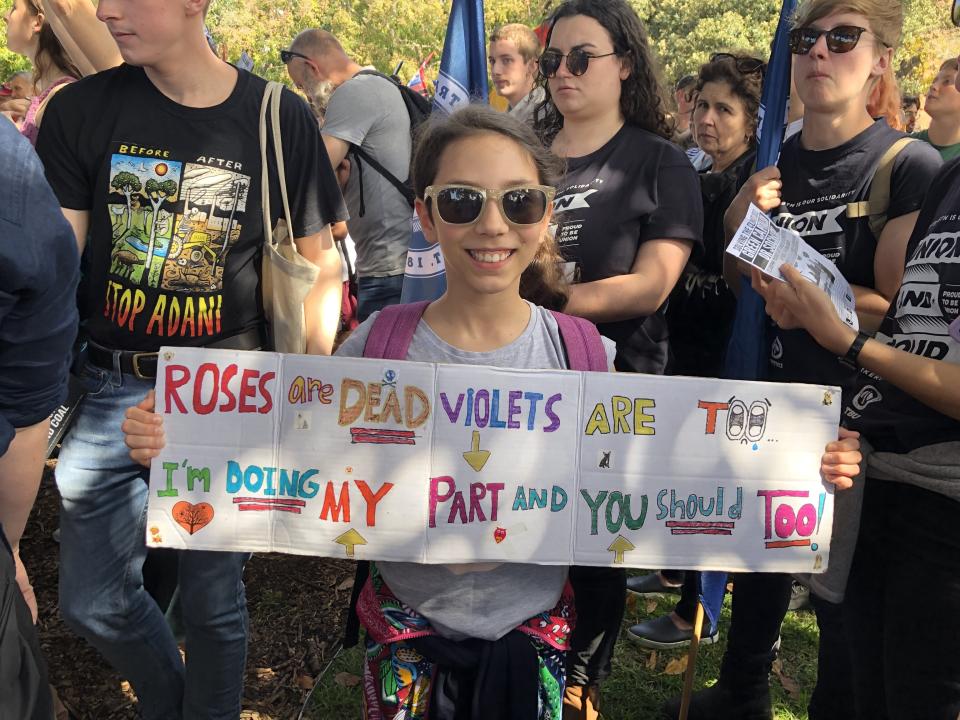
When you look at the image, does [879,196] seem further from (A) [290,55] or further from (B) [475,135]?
(A) [290,55]

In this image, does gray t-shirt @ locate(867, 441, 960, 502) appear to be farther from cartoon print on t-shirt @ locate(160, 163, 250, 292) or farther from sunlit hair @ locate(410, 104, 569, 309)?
cartoon print on t-shirt @ locate(160, 163, 250, 292)

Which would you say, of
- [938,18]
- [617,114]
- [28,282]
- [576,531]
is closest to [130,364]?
[28,282]

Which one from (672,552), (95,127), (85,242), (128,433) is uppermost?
(95,127)

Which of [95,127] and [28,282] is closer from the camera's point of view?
[28,282]

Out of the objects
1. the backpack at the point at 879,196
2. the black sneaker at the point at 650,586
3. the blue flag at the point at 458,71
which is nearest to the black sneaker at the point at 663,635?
the black sneaker at the point at 650,586

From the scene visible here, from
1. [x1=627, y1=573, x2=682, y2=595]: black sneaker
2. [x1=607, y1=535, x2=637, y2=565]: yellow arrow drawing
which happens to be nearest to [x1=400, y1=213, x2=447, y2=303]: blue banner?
[x1=607, y1=535, x2=637, y2=565]: yellow arrow drawing

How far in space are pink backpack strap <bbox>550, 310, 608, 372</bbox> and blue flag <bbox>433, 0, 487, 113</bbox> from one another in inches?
67.4

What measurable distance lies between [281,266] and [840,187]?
1745 mm

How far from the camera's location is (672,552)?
2010mm

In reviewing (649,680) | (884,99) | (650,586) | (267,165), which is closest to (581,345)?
(267,165)

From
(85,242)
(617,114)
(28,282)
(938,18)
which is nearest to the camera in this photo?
(28,282)

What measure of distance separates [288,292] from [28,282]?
106 cm

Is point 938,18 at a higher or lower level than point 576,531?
higher

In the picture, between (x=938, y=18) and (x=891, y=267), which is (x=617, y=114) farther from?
(x=938, y=18)
